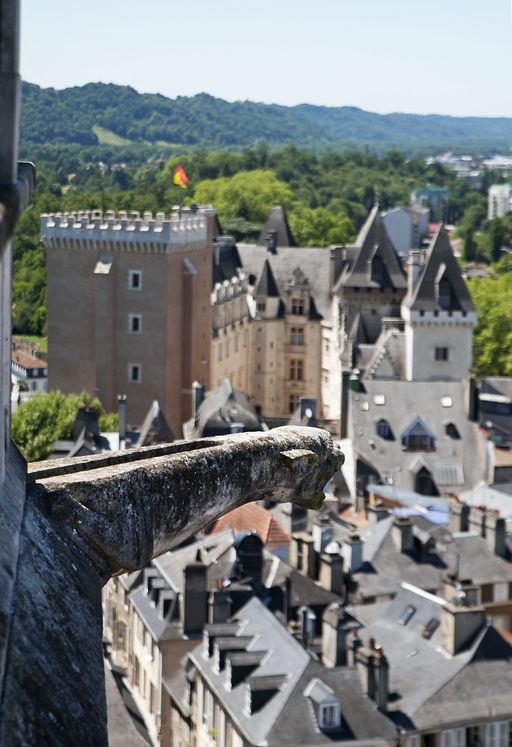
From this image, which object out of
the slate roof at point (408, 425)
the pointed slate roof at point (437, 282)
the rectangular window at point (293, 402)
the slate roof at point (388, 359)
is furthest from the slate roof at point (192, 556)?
the rectangular window at point (293, 402)

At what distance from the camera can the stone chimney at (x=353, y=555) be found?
42.5 metres

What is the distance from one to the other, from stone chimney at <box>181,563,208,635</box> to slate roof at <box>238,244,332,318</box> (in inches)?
2349

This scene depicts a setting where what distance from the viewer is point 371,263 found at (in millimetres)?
88000

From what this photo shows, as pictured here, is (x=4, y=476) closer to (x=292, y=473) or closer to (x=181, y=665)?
(x=292, y=473)

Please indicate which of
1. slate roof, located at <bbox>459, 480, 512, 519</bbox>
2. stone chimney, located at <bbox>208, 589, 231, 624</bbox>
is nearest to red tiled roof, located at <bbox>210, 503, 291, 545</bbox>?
stone chimney, located at <bbox>208, 589, 231, 624</bbox>

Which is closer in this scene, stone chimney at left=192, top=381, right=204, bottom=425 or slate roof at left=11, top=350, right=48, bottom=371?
stone chimney at left=192, top=381, right=204, bottom=425

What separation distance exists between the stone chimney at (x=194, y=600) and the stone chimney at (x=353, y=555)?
841 centimetres

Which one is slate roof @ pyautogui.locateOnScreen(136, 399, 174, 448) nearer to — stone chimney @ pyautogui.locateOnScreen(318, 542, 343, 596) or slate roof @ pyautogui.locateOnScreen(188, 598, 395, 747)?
stone chimney @ pyautogui.locateOnScreen(318, 542, 343, 596)

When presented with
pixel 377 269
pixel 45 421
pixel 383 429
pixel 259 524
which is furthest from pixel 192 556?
pixel 377 269

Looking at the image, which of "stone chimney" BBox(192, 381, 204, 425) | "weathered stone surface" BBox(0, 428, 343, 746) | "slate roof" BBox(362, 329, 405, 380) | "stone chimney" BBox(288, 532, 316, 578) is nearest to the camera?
"weathered stone surface" BBox(0, 428, 343, 746)

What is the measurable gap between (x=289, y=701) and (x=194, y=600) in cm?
640

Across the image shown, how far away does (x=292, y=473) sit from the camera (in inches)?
262

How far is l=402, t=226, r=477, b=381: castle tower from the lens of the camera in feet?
253

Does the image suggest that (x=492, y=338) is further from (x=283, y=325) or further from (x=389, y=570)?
(x=389, y=570)
